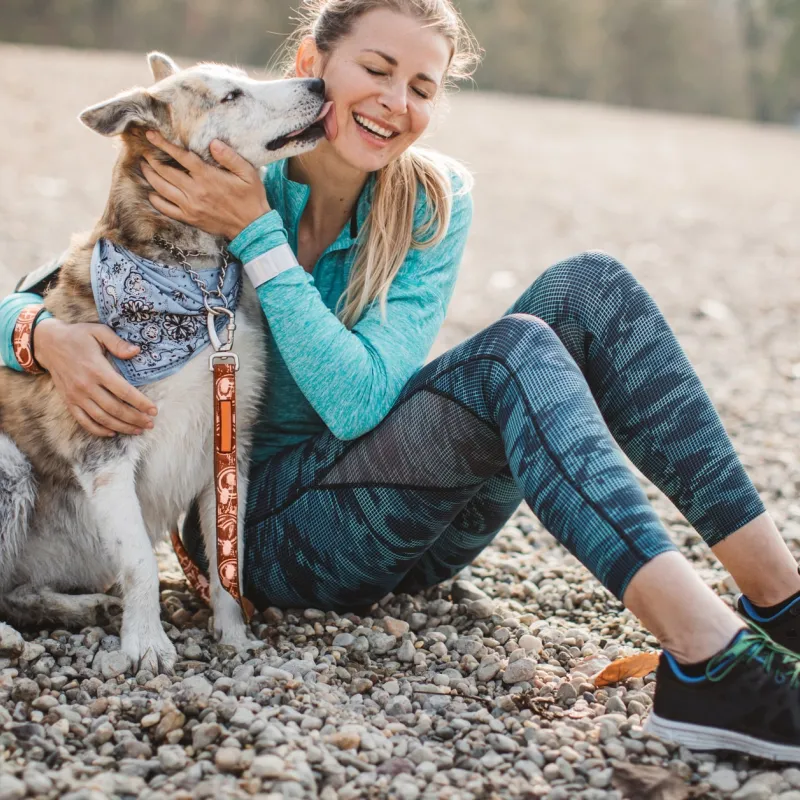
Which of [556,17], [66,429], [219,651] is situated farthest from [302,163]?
[556,17]

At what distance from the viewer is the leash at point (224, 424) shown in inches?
98.0

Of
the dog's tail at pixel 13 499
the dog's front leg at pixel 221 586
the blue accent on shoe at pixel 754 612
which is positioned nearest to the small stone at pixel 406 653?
the dog's front leg at pixel 221 586

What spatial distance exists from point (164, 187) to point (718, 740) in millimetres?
1822

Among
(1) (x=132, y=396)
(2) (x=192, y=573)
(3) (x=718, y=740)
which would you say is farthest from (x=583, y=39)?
(3) (x=718, y=740)

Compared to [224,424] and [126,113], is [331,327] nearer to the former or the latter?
[224,424]

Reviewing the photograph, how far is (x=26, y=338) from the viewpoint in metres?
2.60

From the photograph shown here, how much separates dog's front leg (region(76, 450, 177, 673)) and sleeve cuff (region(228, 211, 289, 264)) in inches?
23.1

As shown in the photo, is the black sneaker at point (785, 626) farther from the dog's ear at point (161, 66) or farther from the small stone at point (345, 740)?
the dog's ear at point (161, 66)

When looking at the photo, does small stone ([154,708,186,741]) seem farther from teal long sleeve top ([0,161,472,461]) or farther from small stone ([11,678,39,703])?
teal long sleeve top ([0,161,472,461])

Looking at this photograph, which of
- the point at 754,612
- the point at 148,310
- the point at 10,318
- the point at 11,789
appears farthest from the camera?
the point at 10,318

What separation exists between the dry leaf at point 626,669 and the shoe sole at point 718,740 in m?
0.34

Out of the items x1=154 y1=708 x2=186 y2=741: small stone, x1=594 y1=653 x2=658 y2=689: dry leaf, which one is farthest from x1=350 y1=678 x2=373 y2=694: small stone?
x1=594 y1=653 x2=658 y2=689: dry leaf

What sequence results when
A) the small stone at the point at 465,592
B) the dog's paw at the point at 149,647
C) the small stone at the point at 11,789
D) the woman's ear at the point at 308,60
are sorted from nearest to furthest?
the small stone at the point at 11,789, the dog's paw at the point at 149,647, the woman's ear at the point at 308,60, the small stone at the point at 465,592

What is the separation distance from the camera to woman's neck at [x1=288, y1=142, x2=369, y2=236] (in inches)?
108
